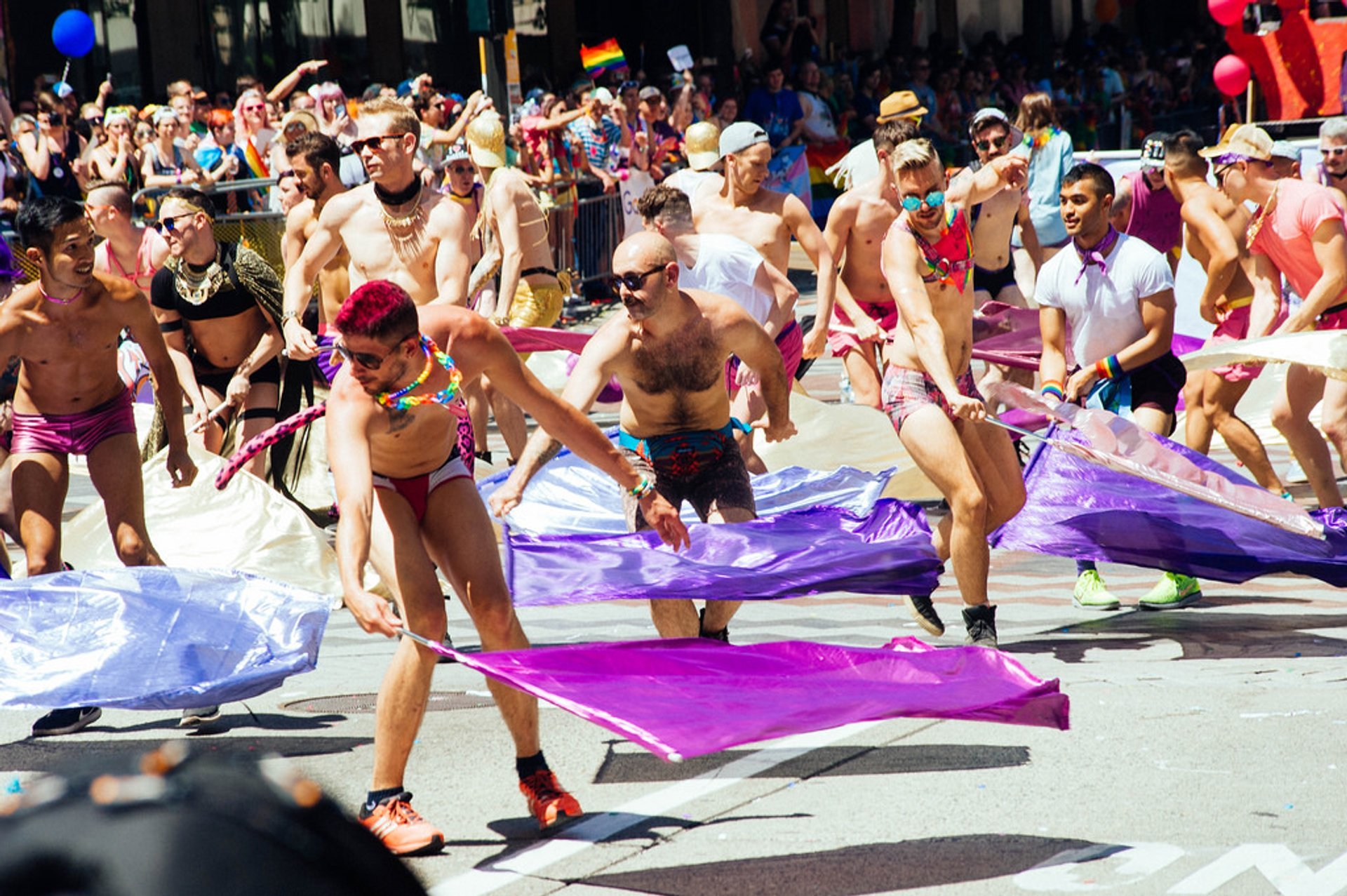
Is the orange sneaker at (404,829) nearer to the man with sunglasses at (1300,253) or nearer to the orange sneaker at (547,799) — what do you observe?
the orange sneaker at (547,799)

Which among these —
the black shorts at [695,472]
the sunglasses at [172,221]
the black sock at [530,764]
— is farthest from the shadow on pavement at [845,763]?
the sunglasses at [172,221]

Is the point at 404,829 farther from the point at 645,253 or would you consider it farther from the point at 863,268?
the point at 863,268

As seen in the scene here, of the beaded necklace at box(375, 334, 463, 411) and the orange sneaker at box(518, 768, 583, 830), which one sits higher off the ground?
the beaded necklace at box(375, 334, 463, 411)

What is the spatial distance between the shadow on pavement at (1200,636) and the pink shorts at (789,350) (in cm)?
252

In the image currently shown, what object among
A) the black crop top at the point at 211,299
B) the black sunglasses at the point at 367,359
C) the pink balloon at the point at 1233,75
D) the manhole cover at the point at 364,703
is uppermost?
the black sunglasses at the point at 367,359

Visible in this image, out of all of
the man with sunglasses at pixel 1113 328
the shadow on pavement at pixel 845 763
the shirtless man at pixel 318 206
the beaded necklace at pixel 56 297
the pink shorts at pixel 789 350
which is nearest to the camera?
the shadow on pavement at pixel 845 763

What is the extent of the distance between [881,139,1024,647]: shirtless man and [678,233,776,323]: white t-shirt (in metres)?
2.14

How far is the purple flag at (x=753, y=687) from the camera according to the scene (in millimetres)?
4164

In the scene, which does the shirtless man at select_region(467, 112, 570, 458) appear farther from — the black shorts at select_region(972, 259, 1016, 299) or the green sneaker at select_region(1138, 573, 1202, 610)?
the green sneaker at select_region(1138, 573, 1202, 610)

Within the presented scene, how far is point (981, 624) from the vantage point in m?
6.59

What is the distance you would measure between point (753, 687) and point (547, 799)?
69 centimetres

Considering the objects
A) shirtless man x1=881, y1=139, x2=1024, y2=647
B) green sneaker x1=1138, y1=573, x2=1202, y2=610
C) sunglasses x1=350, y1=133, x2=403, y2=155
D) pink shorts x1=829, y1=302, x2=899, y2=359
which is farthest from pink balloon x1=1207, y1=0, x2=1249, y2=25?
sunglasses x1=350, y1=133, x2=403, y2=155

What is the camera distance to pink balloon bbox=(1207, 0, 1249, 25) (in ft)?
59.8

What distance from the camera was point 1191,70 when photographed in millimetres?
32562
